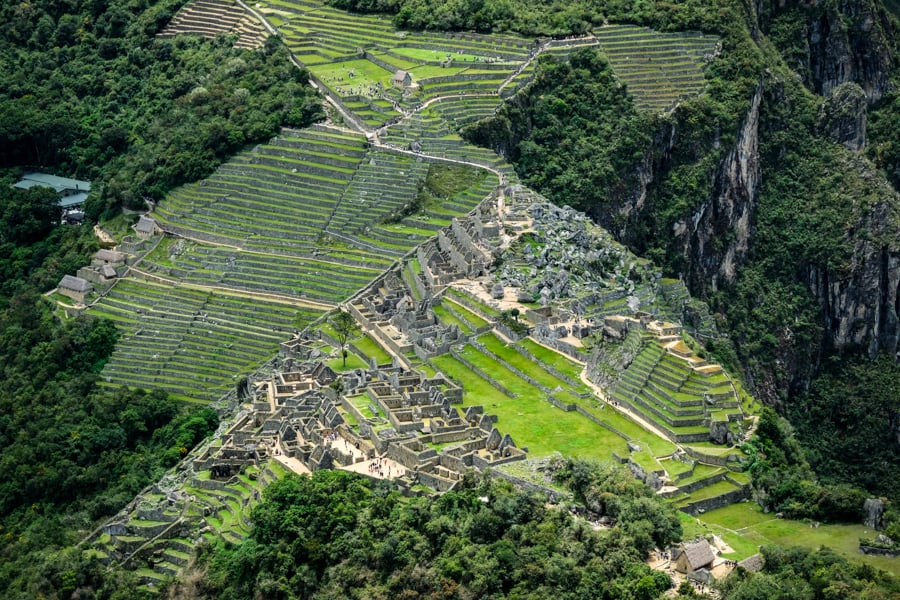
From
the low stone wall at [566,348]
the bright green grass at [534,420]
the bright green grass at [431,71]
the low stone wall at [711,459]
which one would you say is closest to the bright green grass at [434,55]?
the bright green grass at [431,71]

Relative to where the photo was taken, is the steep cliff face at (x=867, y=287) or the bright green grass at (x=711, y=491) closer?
the bright green grass at (x=711, y=491)

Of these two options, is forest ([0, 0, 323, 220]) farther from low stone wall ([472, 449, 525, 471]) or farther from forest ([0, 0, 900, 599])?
low stone wall ([472, 449, 525, 471])

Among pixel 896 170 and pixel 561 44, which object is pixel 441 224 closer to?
Result: pixel 561 44

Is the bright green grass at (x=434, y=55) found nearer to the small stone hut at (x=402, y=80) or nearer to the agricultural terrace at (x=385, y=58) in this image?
the agricultural terrace at (x=385, y=58)

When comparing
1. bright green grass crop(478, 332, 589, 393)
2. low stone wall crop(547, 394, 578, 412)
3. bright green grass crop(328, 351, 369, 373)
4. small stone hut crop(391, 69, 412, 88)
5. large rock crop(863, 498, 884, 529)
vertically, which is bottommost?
bright green grass crop(328, 351, 369, 373)

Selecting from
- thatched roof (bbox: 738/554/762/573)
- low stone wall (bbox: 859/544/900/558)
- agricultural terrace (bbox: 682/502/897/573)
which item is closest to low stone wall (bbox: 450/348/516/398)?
agricultural terrace (bbox: 682/502/897/573)

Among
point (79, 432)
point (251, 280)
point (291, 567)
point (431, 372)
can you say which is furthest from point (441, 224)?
point (291, 567)

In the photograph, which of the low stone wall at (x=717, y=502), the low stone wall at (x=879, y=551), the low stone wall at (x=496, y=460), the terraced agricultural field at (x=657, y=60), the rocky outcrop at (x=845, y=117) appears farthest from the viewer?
the rocky outcrop at (x=845, y=117)

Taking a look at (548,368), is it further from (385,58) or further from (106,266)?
(385,58)
